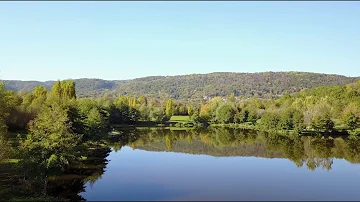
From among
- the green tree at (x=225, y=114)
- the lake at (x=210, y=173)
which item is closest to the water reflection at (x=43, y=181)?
the lake at (x=210, y=173)

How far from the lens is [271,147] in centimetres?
6400

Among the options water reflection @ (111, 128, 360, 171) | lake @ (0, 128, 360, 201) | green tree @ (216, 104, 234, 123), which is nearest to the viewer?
lake @ (0, 128, 360, 201)

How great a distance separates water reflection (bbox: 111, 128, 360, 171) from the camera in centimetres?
5273

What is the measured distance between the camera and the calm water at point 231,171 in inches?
1256

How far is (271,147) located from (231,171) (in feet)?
74.2

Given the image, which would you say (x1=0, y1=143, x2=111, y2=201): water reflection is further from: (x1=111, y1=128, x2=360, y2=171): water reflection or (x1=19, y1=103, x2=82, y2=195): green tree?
(x1=111, y1=128, x2=360, y2=171): water reflection

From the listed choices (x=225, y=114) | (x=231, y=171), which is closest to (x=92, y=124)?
(x=231, y=171)

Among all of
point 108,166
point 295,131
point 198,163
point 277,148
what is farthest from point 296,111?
point 108,166

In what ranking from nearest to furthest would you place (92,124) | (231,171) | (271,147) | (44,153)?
(44,153) → (231,171) → (92,124) → (271,147)

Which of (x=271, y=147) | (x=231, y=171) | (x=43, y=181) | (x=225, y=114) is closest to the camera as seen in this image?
(x=43, y=181)

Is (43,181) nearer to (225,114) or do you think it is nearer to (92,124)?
(92,124)

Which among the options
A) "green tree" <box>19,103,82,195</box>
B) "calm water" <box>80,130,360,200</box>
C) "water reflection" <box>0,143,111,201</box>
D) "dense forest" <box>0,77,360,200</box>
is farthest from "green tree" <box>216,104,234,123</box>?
"green tree" <box>19,103,82,195</box>

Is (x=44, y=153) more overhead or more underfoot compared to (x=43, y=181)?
more overhead

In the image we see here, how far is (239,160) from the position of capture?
53.5m
